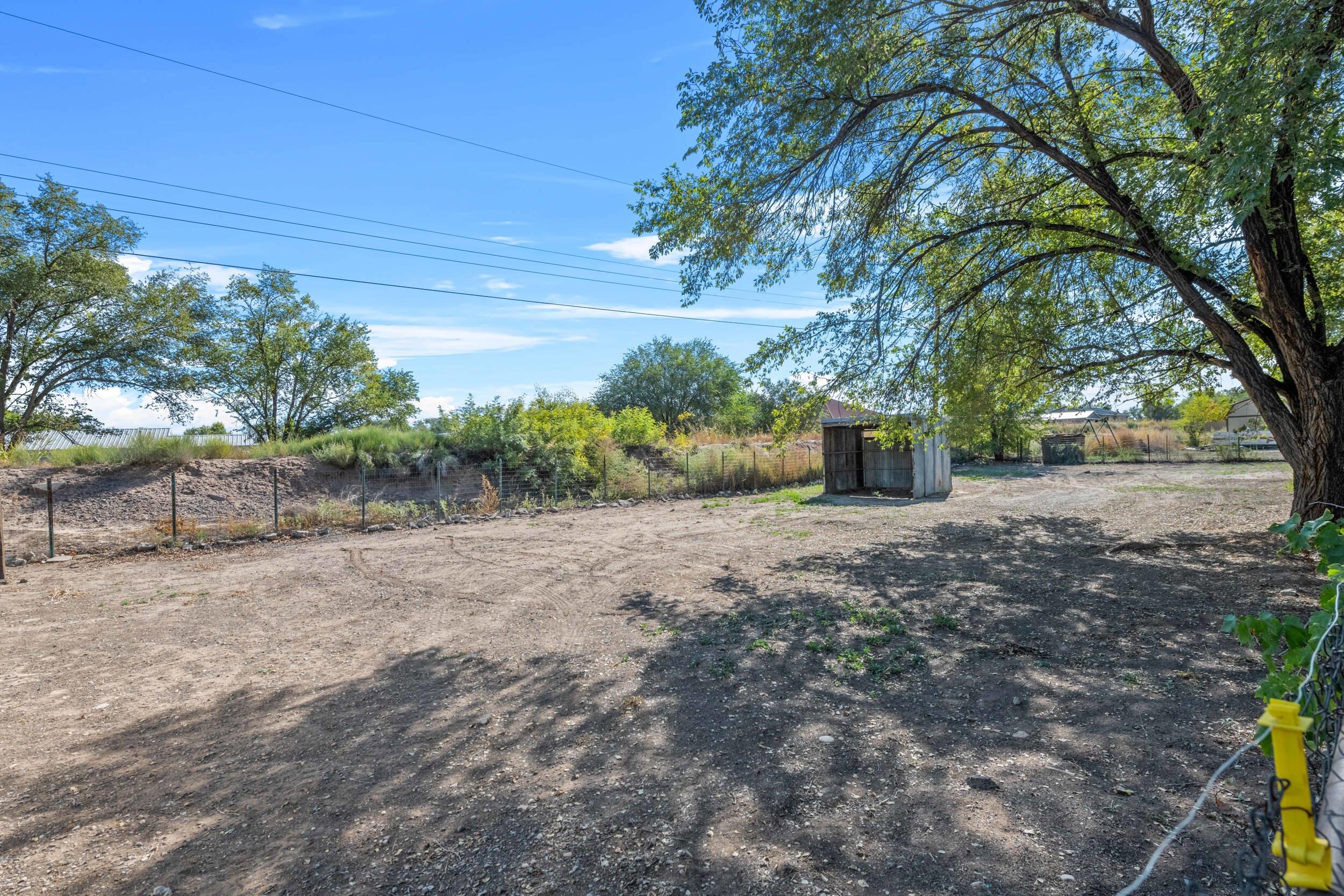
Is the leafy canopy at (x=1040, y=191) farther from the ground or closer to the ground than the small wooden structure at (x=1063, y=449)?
farther from the ground

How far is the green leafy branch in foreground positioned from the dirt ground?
986mm

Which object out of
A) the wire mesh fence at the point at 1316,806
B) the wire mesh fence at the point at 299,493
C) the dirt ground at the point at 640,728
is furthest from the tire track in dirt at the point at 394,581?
the wire mesh fence at the point at 1316,806

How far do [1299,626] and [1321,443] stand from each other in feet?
29.0

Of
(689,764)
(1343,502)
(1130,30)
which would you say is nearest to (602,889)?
(689,764)

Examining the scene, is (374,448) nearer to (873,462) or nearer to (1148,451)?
(873,462)

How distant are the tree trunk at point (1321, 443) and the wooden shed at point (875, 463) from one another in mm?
8054

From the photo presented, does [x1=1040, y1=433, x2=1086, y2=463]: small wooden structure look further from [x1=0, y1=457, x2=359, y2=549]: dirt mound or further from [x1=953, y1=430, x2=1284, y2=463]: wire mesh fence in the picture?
[x1=0, y1=457, x2=359, y2=549]: dirt mound

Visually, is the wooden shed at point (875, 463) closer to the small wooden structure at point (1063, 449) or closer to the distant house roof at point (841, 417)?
the distant house roof at point (841, 417)

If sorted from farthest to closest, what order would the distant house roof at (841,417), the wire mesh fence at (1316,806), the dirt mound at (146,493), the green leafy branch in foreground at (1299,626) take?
the distant house roof at (841,417)
the dirt mound at (146,493)
the green leafy branch in foreground at (1299,626)
the wire mesh fence at (1316,806)

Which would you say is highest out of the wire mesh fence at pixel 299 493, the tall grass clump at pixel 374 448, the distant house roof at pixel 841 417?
the distant house roof at pixel 841 417

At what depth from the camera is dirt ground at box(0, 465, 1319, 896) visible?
9.12ft

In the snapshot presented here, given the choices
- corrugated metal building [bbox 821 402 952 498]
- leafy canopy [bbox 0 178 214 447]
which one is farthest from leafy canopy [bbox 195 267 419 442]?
corrugated metal building [bbox 821 402 952 498]

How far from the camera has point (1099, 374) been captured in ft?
37.3

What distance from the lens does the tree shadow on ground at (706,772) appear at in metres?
2.72
